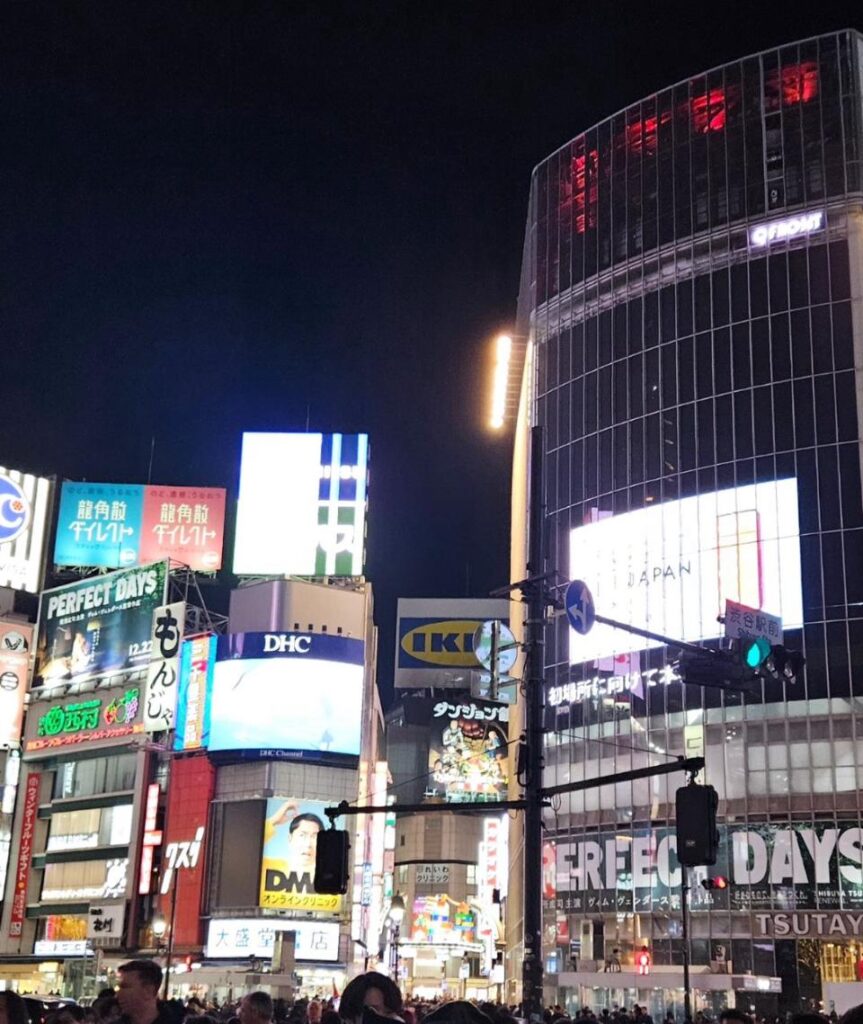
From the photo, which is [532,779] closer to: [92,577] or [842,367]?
[842,367]

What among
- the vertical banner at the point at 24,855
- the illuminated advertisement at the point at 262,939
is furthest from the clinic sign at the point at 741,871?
the vertical banner at the point at 24,855

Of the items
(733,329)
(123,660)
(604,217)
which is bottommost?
(123,660)

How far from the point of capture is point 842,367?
2356 inches

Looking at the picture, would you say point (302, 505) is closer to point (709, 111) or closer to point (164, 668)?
point (164, 668)

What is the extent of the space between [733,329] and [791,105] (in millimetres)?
11600

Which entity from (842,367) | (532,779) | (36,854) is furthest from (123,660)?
(532,779)

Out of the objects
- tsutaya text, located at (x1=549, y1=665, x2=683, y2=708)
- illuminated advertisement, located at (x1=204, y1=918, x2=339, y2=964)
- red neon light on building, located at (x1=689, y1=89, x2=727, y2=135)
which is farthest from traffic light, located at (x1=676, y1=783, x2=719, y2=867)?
illuminated advertisement, located at (x1=204, y1=918, x2=339, y2=964)

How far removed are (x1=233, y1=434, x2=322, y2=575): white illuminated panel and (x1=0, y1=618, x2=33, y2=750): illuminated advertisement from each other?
16.2 m

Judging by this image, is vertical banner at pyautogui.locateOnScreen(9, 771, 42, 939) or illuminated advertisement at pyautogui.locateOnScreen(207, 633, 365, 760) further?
vertical banner at pyautogui.locateOnScreen(9, 771, 42, 939)

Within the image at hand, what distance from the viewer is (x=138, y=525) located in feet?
273

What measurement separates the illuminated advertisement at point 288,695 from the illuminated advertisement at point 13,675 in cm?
1545

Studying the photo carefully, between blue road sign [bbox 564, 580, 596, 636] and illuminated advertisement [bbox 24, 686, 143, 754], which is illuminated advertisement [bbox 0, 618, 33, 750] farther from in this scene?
blue road sign [bbox 564, 580, 596, 636]

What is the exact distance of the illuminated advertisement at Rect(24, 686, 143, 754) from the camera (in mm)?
77375

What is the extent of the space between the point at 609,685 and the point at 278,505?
26.1m
